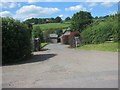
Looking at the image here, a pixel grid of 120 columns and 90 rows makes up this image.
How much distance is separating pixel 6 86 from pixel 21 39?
289 inches

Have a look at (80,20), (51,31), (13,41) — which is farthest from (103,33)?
(51,31)

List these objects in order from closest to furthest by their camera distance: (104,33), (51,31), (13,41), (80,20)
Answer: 1. (13,41)
2. (104,33)
3. (80,20)
4. (51,31)

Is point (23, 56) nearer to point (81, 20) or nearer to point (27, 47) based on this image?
point (27, 47)

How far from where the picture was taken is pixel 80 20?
5972 centimetres

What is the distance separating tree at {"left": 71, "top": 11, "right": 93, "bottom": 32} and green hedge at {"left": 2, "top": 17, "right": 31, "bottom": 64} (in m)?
46.9

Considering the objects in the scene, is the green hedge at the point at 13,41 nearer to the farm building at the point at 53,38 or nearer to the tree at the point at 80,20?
the tree at the point at 80,20

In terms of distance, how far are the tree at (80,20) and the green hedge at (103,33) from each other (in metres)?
32.5

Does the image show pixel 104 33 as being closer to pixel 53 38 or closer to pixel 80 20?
pixel 80 20

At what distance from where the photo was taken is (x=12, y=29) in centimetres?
1192

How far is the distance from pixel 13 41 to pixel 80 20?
5032 centimetres

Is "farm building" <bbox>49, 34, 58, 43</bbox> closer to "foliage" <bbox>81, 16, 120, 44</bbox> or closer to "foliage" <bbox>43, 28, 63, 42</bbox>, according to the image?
"foliage" <bbox>43, 28, 63, 42</bbox>

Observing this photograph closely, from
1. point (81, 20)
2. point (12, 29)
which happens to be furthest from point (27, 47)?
point (81, 20)

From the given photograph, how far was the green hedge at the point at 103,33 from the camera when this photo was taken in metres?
20.7

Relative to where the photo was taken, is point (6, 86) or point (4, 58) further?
point (4, 58)
